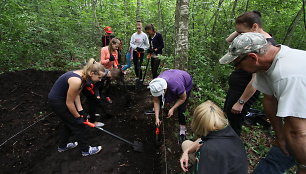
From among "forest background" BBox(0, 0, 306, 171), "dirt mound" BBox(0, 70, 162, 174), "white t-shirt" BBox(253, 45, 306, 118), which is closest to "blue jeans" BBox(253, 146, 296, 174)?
"white t-shirt" BBox(253, 45, 306, 118)

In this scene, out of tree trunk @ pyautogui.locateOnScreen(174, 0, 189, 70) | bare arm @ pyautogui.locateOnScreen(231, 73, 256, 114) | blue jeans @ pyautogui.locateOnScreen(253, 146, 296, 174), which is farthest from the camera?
tree trunk @ pyautogui.locateOnScreen(174, 0, 189, 70)

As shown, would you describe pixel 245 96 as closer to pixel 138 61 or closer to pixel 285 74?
pixel 285 74

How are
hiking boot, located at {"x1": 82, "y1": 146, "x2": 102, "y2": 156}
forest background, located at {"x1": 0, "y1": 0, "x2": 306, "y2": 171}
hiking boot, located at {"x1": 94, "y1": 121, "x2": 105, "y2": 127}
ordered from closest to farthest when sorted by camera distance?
hiking boot, located at {"x1": 82, "y1": 146, "x2": 102, "y2": 156} → hiking boot, located at {"x1": 94, "y1": 121, "x2": 105, "y2": 127} → forest background, located at {"x1": 0, "y1": 0, "x2": 306, "y2": 171}

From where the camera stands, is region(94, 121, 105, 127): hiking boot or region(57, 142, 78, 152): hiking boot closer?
region(57, 142, 78, 152): hiking boot

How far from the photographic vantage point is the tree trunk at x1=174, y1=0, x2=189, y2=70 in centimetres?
392

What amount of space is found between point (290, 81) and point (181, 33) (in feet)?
10.2

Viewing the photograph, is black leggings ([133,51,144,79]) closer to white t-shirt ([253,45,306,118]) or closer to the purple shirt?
the purple shirt

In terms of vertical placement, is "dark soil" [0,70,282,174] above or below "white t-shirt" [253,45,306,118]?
below

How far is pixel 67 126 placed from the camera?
128 inches

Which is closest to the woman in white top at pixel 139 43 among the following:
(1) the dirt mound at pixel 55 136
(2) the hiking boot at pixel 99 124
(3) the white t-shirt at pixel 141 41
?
(3) the white t-shirt at pixel 141 41

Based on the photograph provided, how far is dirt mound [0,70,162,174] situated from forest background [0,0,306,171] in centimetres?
154

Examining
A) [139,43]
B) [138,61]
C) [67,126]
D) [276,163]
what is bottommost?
[67,126]

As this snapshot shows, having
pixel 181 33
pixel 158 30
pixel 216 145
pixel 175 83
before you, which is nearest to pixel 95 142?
pixel 175 83

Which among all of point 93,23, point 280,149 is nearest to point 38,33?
point 93,23
